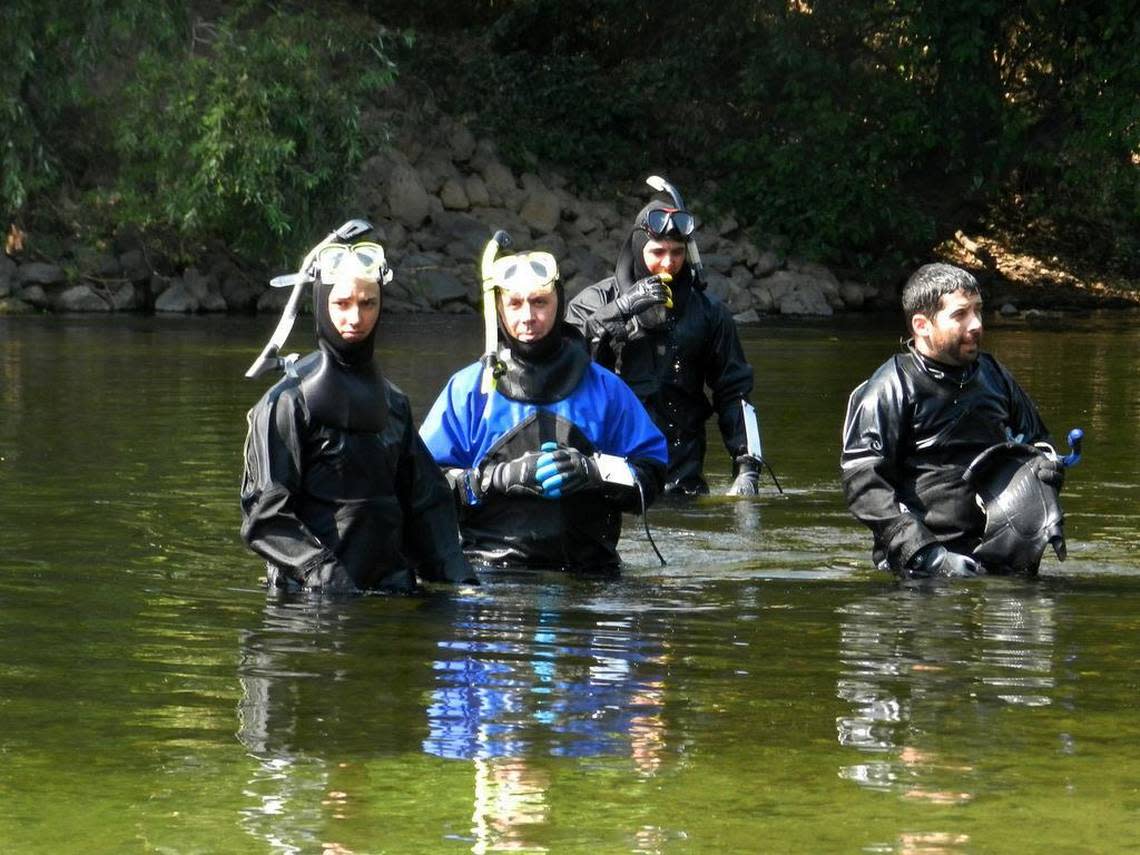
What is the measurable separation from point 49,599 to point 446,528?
1.60m

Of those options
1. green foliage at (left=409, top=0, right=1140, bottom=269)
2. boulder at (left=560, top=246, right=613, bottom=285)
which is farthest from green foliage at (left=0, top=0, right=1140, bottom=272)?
boulder at (left=560, top=246, right=613, bottom=285)

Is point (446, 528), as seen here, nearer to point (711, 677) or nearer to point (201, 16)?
point (711, 677)

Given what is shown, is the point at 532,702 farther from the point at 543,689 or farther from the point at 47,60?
the point at 47,60

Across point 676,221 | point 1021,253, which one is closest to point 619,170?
point 1021,253

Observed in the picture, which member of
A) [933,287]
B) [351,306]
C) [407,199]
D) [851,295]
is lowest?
[851,295]

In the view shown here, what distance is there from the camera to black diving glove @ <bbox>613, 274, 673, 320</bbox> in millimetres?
11039

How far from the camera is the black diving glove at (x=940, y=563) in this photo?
864 centimetres

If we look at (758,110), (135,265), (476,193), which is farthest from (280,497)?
(758,110)

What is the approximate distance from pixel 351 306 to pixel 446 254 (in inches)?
1056

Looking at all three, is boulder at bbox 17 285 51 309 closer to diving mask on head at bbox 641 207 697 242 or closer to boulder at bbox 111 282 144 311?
boulder at bbox 111 282 144 311

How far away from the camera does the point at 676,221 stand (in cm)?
1129

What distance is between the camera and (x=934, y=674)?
706 centimetres

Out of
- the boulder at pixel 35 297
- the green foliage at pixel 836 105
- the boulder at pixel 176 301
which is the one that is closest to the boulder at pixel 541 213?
the green foliage at pixel 836 105

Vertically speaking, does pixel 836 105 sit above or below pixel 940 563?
above
